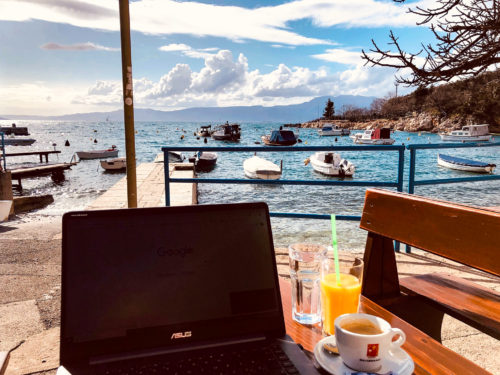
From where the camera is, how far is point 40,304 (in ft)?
10.6

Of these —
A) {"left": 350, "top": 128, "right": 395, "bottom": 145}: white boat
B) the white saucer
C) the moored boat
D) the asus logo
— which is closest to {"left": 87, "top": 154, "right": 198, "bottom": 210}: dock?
the asus logo

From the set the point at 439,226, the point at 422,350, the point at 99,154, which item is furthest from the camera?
the point at 99,154

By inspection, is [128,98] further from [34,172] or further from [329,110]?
[329,110]

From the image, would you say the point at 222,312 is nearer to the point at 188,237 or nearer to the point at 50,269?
the point at 188,237

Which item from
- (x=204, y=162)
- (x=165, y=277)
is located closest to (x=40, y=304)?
(x=165, y=277)

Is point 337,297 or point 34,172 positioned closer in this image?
point 337,297

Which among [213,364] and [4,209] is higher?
[213,364]

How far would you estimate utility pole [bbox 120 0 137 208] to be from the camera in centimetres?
318

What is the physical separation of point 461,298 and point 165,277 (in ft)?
5.71

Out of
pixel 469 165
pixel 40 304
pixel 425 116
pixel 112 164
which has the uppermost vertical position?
pixel 425 116

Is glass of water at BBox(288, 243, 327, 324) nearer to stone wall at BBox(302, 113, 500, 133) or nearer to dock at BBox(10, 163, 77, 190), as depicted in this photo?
dock at BBox(10, 163, 77, 190)

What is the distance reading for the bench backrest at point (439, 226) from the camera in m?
1.47

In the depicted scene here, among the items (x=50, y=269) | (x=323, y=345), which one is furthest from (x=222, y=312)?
(x=50, y=269)

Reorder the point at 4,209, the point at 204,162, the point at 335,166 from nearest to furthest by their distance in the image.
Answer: the point at 4,209
the point at 335,166
the point at 204,162
